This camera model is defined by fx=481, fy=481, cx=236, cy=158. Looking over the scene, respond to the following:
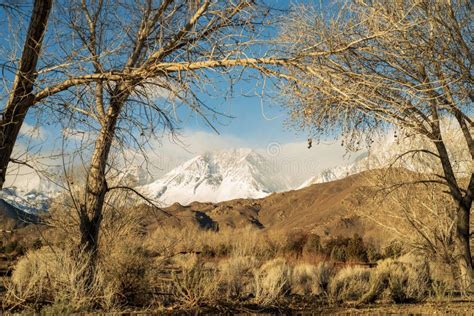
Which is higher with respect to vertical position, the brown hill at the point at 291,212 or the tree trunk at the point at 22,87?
the brown hill at the point at 291,212

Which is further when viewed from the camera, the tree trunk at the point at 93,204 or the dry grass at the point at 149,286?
the dry grass at the point at 149,286

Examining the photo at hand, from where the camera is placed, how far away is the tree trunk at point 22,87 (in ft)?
15.6

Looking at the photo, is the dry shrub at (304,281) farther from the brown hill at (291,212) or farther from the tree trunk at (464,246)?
the brown hill at (291,212)

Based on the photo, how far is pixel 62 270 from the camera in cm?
719

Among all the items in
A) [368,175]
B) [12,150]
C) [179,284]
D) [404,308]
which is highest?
[368,175]

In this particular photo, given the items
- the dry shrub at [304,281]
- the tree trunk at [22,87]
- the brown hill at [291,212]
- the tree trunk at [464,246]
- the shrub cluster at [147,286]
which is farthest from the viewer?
the brown hill at [291,212]

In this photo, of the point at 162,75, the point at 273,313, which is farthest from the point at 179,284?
the point at 162,75


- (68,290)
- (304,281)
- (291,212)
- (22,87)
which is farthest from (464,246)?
(291,212)

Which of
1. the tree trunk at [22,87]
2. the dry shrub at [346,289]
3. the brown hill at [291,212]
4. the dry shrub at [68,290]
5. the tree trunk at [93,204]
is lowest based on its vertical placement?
the dry shrub at [346,289]

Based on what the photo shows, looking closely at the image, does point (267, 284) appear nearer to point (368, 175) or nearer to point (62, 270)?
point (62, 270)

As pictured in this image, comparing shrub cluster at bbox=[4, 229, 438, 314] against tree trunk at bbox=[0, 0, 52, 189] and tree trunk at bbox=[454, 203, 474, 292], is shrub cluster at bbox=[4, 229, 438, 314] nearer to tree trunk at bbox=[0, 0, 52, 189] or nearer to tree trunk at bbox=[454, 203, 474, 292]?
tree trunk at bbox=[454, 203, 474, 292]

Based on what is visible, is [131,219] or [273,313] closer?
[273,313]

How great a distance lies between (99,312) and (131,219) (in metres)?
9.40

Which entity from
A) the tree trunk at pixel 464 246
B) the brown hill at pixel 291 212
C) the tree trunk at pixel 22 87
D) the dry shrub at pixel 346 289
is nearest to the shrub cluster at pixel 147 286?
the dry shrub at pixel 346 289
